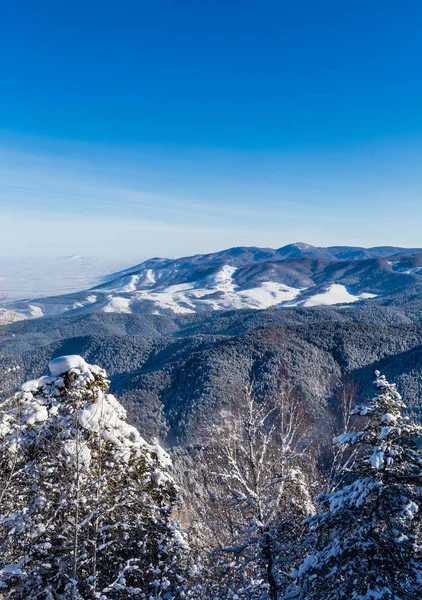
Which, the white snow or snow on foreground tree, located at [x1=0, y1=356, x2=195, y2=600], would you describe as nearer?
the white snow

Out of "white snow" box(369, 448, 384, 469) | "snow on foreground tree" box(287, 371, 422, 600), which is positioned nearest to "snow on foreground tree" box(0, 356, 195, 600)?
"snow on foreground tree" box(287, 371, 422, 600)

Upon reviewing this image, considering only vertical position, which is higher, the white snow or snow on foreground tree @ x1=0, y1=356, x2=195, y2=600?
the white snow

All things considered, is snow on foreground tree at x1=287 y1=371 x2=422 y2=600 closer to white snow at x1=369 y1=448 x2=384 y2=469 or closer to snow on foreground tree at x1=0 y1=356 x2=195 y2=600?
white snow at x1=369 y1=448 x2=384 y2=469

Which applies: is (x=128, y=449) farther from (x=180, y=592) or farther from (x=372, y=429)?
(x=372, y=429)

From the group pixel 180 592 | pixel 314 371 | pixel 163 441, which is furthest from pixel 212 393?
pixel 180 592

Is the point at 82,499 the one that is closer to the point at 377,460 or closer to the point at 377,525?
A: the point at 377,525

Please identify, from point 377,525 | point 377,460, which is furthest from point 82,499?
point 377,460

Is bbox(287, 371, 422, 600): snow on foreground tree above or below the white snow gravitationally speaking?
below

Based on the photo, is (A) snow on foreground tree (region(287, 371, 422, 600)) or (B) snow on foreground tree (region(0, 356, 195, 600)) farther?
(B) snow on foreground tree (region(0, 356, 195, 600))
